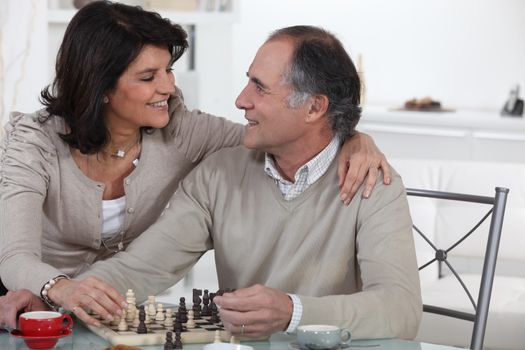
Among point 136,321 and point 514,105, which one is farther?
point 514,105

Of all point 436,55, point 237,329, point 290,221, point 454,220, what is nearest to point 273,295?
point 237,329

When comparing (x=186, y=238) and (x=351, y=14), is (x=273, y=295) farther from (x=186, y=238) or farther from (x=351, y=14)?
(x=351, y=14)

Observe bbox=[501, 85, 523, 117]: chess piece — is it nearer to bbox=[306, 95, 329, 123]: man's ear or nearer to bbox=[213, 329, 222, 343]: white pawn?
bbox=[306, 95, 329, 123]: man's ear

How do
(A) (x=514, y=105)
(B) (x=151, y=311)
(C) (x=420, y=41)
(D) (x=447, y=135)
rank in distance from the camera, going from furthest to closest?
(C) (x=420, y=41) → (A) (x=514, y=105) → (D) (x=447, y=135) → (B) (x=151, y=311)

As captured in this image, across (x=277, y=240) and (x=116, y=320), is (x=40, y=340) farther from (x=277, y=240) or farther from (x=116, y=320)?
(x=277, y=240)

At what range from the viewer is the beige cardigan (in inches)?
90.8

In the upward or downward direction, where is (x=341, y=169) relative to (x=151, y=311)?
upward

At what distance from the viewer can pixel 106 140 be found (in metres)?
2.45

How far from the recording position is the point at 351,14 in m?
6.34

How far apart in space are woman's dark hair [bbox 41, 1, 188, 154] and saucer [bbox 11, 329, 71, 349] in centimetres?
68

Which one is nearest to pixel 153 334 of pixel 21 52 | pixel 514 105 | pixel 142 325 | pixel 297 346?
Result: pixel 142 325

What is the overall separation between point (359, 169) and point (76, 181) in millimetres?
665

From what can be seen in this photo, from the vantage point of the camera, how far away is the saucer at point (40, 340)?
179 cm

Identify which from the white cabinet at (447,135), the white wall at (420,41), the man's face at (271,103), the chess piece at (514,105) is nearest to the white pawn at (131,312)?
the man's face at (271,103)
